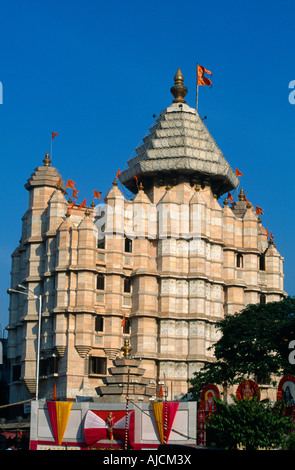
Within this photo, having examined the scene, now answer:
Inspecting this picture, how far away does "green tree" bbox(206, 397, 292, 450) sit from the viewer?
34.2m

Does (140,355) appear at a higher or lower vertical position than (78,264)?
lower

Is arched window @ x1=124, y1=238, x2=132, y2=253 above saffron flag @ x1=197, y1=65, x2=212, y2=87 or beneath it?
beneath

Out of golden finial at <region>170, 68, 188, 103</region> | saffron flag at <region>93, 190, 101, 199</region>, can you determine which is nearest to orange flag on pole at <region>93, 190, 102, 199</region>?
saffron flag at <region>93, 190, 101, 199</region>

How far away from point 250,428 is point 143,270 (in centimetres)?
3566

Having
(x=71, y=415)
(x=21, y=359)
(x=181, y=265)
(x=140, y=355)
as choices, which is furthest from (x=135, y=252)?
(x=71, y=415)

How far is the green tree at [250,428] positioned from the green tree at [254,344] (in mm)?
19594

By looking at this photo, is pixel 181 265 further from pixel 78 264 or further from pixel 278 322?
pixel 278 322

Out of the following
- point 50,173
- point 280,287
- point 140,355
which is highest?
point 50,173

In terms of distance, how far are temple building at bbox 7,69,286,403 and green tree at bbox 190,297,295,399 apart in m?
6.85

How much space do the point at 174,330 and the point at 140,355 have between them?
4060mm

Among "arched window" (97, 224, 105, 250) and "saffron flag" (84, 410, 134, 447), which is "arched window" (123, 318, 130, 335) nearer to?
"arched window" (97, 224, 105, 250)

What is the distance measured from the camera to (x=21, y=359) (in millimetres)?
70375

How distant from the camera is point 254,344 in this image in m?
55.9

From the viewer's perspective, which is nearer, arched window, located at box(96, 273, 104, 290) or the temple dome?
arched window, located at box(96, 273, 104, 290)
